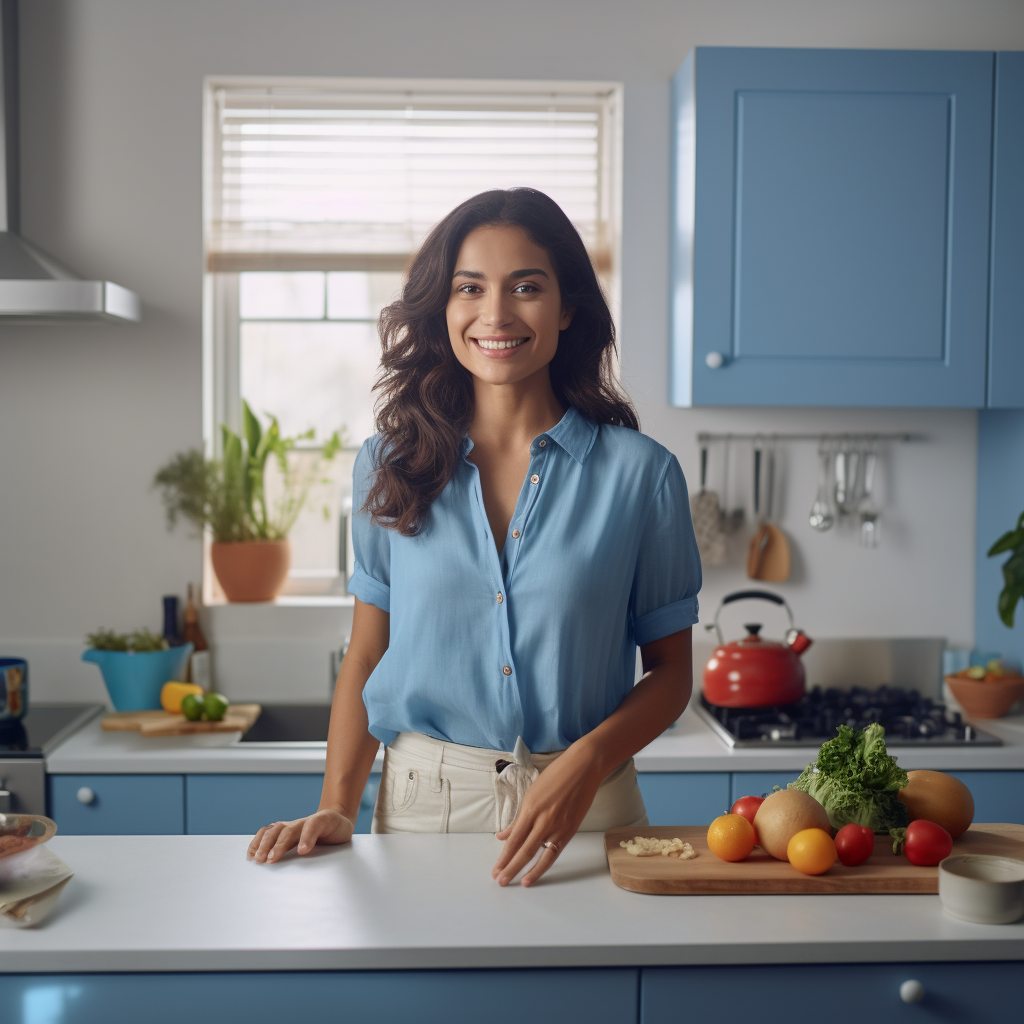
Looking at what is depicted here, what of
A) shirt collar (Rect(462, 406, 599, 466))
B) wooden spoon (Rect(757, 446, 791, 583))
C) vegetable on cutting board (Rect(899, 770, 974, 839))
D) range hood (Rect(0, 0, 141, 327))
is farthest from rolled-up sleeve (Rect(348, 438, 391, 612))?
wooden spoon (Rect(757, 446, 791, 583))

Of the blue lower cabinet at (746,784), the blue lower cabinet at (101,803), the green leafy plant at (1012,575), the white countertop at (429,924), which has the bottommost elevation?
the blue lower cabinet at (101,803)

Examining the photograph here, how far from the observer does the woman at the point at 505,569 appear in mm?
1338

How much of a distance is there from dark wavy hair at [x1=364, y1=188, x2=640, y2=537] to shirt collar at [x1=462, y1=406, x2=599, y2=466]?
0.08ft

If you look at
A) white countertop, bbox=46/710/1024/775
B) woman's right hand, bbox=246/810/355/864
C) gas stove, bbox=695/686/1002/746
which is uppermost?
woman's right hand, bbox=246/810/355/864

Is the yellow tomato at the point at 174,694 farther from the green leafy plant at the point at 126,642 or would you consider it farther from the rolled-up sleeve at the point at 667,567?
the rolled-up sleeve at the point at 667,567

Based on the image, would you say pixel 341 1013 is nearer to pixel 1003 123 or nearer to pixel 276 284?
pixel 276 284

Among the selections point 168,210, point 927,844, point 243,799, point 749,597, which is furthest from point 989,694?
point 168,210

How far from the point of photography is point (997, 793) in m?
2.14

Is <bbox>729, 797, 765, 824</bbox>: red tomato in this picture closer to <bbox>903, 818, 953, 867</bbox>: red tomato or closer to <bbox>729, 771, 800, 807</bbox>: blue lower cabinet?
<bbox>903, 818, 953, 867</bbox>: red tomato

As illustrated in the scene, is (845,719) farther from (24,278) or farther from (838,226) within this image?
(24,278)

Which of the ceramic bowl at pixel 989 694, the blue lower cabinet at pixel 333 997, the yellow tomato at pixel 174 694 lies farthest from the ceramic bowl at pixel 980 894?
the yellow tomato at pixel 174 694

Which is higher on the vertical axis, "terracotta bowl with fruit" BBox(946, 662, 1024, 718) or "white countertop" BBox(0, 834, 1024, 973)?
"white countertop" BBox(0, 834, 1024, 973)

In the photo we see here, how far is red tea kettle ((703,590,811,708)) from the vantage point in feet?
7.55

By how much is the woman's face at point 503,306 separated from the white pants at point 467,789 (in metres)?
0.52
